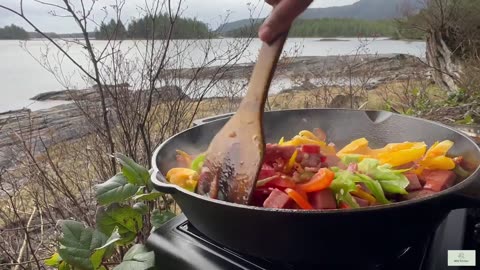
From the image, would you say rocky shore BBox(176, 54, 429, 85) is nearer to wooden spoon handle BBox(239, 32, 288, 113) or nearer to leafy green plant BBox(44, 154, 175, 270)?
leafy green plant BBox(44, 154, 175, 270)

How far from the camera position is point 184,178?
999 mm

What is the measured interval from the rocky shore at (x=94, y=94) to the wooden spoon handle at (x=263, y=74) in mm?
1955

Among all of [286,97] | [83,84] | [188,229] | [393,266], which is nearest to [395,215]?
[393,266]

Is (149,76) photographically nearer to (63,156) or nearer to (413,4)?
(63,156)

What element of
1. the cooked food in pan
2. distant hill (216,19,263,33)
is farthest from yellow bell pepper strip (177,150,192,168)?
distant hill (216,19,263,33)

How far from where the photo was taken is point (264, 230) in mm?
741

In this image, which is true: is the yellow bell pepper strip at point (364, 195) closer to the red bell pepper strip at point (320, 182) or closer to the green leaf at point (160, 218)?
the red bell pepper strip at point (320, 182)

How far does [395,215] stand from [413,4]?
6.68 metres

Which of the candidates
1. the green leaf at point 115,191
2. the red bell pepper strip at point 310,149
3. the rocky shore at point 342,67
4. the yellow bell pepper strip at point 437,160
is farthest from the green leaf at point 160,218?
the rocky shore at point 342,67

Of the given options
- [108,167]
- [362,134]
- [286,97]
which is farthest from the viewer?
[286,97]

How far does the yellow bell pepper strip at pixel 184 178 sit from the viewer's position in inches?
38.2

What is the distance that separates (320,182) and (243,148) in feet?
0.61

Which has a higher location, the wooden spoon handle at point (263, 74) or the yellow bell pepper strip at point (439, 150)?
the wooden spoon handle at point (263, 74)

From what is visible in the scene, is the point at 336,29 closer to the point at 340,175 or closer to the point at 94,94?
the point at 94,94
